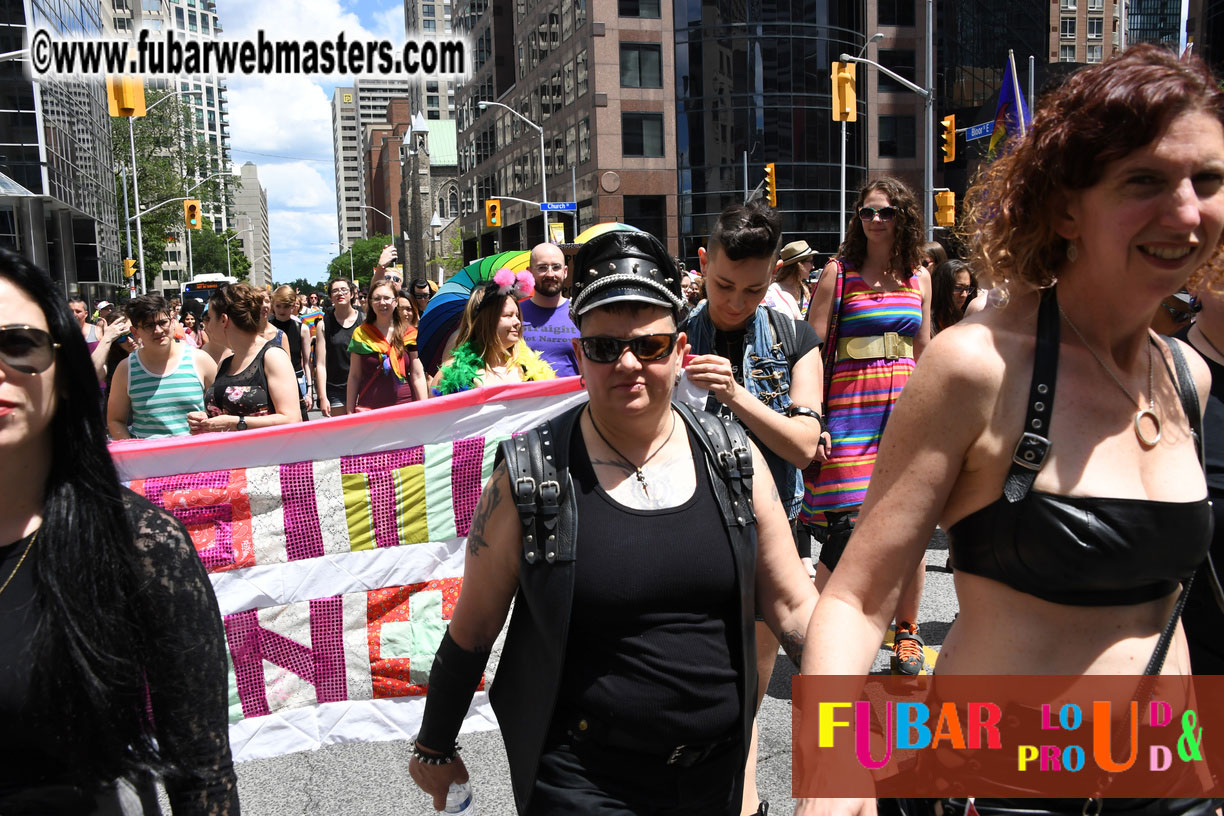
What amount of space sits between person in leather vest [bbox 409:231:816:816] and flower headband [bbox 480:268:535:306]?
3423 mm

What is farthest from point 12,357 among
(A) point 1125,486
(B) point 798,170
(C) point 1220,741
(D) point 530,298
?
(B) point 798,170

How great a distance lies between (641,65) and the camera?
5181cm

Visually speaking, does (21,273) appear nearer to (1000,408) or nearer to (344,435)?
(1000,408)

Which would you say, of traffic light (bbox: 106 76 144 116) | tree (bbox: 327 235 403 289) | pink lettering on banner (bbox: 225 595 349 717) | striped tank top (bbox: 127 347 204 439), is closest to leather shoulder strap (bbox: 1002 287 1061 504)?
pink lettering on banner (bbox: 225 595 349 717)

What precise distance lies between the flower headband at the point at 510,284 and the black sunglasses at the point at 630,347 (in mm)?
3497

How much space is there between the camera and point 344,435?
14.7 ft

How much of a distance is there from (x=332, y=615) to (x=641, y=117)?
50404mm

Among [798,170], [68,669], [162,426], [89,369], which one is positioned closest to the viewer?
[68,669]

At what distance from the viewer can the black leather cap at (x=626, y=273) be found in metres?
2.41

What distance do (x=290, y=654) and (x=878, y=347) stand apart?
3070 mm

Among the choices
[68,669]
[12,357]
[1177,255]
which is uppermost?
[1177,255]

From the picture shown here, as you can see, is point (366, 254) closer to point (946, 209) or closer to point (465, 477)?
point (946, 209)

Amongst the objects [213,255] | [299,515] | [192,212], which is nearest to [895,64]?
[192,212]

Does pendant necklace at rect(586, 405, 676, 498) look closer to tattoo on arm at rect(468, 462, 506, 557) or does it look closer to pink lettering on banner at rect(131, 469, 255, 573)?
tattoo on arm at rect(468, 462, 506, 557)
